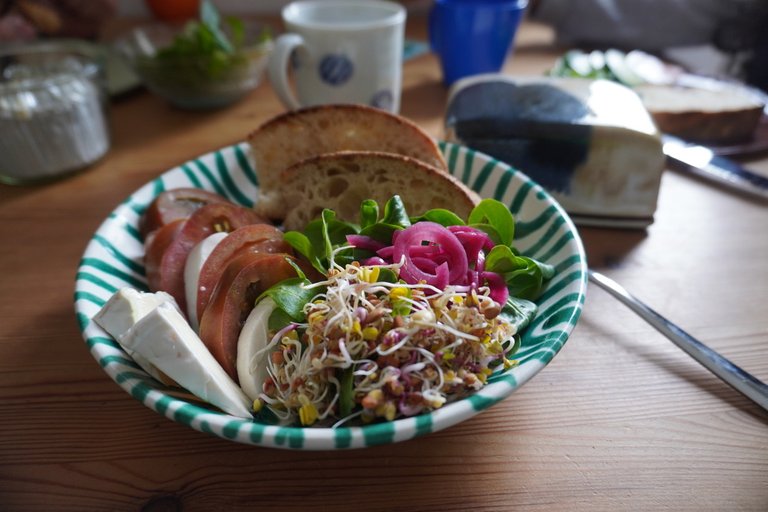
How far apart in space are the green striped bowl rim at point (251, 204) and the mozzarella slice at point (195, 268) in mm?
122

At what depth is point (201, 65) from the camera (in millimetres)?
1697

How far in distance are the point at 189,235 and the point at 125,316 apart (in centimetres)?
26

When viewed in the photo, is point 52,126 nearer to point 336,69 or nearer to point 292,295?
point 336,69

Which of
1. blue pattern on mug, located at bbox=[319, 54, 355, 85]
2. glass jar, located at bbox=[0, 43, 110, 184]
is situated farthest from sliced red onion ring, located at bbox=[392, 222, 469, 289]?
glass jar, located at bbox=[0, 43, 110, 184]

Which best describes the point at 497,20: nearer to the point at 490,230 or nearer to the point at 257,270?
the point at 490,230

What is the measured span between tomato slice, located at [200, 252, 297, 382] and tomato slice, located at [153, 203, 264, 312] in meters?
0.13

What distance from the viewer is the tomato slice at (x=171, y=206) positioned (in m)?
1.06

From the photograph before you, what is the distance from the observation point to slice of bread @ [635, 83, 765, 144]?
1602mm

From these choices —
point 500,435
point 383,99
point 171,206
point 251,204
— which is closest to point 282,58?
point 383,99

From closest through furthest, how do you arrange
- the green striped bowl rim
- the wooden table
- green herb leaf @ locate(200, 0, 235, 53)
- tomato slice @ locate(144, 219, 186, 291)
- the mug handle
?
the green striped bowl rim
the wooden table
tomato slice @ locate(144, 219, 186, 291)
the mug handle
green herb leaf @ locate(200, 0, 235, 53)

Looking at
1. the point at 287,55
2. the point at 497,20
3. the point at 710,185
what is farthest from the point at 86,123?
the point at 710,185

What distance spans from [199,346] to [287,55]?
0.98 meters

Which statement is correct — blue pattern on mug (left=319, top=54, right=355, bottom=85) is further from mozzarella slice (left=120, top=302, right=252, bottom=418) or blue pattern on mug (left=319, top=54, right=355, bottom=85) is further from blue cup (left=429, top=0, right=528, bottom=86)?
mozzarella slice (left=120, top=302, right=252, bottom=418)

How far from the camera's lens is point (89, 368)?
3.13 ft
